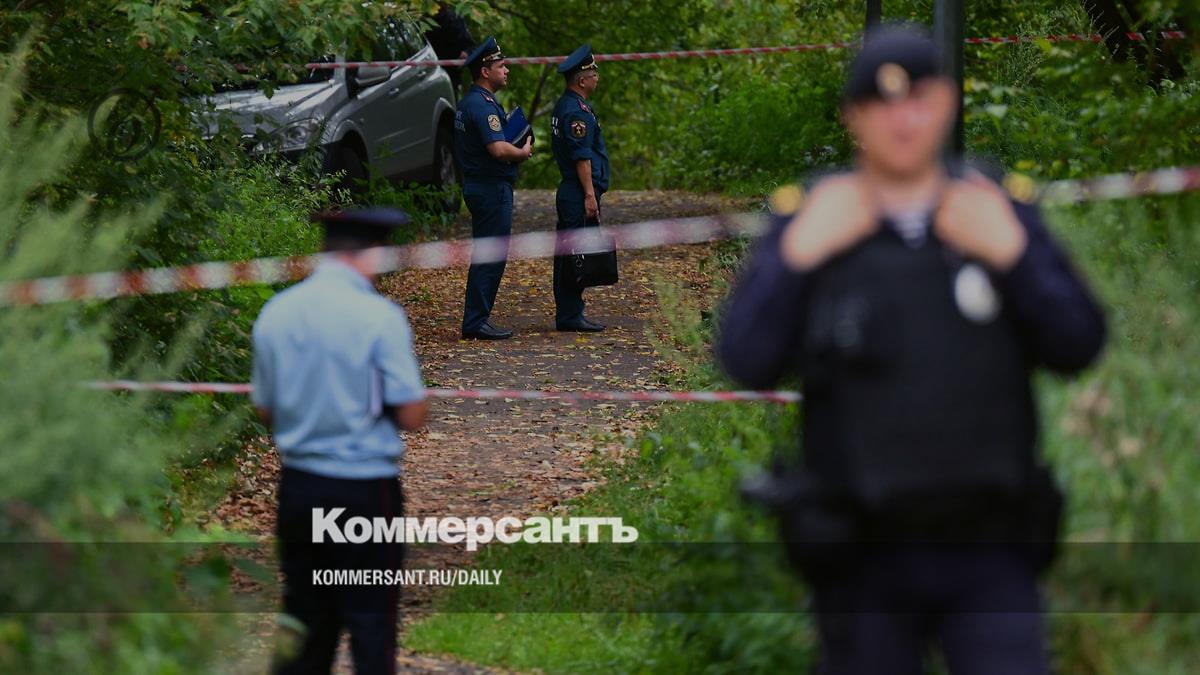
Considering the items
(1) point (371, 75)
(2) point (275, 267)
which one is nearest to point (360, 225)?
(2) point (275, 267)

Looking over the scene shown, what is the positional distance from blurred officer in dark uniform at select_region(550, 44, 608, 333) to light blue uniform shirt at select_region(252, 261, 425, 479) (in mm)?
6682

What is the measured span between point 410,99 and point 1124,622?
11.5m

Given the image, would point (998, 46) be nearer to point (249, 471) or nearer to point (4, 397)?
point (249, 471)

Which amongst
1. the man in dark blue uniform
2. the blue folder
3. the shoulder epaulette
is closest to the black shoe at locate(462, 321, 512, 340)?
the man in dark blue uniform

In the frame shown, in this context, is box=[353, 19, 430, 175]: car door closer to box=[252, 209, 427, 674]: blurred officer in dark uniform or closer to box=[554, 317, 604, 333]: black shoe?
box=[554, 317, 604, 333]: black shoe

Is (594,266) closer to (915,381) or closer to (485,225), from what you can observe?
(485,225)

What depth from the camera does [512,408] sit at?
10039mm

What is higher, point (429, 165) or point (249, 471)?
point (429, 165)

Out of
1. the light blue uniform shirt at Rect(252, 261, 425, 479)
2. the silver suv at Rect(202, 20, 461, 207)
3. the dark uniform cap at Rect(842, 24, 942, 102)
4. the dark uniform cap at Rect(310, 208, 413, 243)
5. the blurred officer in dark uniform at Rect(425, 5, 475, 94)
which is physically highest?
the blurred officer in dark uniform at Rect(425, 5, 475, 94)

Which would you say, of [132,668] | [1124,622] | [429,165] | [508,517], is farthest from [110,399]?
[429,165]

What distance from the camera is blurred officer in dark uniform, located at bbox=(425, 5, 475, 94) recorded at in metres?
16.0

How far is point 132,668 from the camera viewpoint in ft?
13.4

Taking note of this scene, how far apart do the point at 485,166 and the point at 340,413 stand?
281 inches

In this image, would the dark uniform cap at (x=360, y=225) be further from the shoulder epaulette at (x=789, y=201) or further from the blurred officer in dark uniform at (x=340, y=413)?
the shoulder epaulette at (x=789, y=201)
